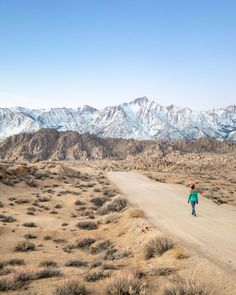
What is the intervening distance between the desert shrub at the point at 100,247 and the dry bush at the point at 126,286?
572 cm

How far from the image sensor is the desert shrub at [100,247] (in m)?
12.8

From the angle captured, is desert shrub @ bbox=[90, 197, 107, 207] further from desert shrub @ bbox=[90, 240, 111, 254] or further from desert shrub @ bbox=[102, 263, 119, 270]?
desert shrub @ bbox=[102, 263, 119, 270]

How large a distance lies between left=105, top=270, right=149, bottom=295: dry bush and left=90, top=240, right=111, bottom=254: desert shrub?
5.72 m

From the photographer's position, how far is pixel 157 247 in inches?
390

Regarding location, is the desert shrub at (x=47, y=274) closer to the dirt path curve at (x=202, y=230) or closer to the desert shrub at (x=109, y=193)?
the dirt path curve at (x=202, y=230)

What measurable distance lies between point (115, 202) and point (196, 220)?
7771 millimetres

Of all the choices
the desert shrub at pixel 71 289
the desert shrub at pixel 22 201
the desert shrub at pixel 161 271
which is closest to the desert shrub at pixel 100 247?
the desert shrub at pixel 161 271

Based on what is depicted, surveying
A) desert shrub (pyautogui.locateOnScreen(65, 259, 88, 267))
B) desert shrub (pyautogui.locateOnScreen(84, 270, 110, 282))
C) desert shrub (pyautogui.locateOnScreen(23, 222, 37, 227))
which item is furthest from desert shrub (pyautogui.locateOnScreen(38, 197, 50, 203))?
desert shrub (pyautogui.locateOnScreen(84, 270, 110, 282))

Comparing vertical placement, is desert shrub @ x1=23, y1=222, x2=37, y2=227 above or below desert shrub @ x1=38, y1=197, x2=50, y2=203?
above

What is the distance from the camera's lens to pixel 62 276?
8.62m

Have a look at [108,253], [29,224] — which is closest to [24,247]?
[108,253]

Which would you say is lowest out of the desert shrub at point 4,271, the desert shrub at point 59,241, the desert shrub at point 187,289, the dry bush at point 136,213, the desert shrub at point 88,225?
the desert shrub at point 59,241

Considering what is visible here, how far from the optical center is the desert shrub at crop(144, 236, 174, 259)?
9.84 meters

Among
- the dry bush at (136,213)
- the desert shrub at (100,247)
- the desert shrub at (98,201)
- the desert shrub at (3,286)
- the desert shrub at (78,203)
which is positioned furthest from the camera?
the desert shrub at (98,201)
